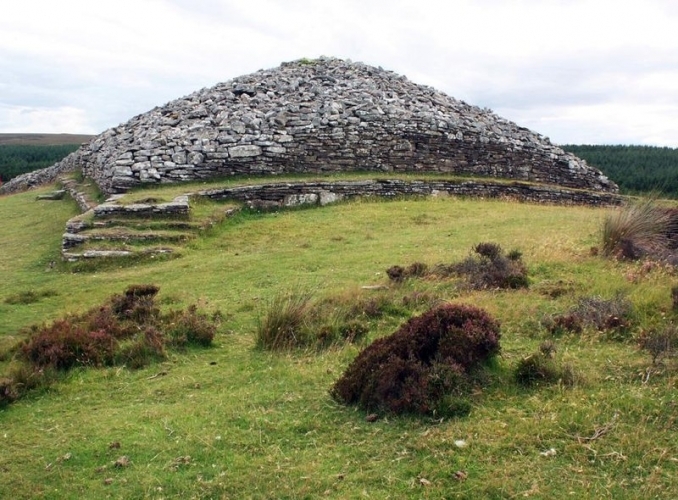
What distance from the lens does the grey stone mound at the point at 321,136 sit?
19.3 meters

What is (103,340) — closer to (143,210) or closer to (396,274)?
(396,274)

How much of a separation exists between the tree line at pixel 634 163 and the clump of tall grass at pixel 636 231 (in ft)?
95.6

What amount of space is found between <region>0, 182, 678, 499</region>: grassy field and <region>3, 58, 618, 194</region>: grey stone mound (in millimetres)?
9761

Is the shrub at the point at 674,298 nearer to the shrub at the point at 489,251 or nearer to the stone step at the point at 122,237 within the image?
the shrub at the point at 489,251

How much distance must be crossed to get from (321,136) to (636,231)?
12262 millimetres

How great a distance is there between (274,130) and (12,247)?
8.47 meters

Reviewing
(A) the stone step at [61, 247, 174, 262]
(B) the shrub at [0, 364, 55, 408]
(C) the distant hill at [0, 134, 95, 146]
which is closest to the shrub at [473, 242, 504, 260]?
(B) the shrub at [0, 364, 55, 408]

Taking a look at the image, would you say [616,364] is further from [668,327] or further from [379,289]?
[379,289]

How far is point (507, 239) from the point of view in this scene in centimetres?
1248

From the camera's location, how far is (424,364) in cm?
578

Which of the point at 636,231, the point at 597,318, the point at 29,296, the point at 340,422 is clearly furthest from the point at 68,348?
the point at 636,231

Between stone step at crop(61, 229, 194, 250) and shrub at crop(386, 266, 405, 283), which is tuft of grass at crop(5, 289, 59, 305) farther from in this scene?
shrub at crop(386, 266, 405, 283)

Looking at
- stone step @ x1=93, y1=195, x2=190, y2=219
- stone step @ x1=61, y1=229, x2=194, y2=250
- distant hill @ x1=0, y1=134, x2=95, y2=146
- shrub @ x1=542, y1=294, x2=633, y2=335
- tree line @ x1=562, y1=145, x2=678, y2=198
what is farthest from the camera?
distant hill @ x1=0, y1=134, x2=95, y2=146

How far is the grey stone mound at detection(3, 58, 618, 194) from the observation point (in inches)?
760
